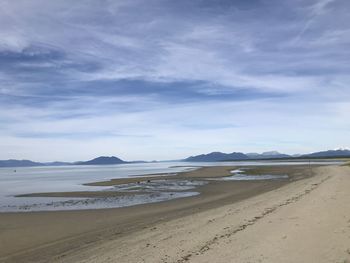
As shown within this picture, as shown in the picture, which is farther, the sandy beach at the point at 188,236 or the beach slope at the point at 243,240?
the sandy beach at the point at 188,236

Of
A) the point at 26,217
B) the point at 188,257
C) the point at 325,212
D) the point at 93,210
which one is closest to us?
the point at 188,257

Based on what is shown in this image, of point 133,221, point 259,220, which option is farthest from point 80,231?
point 259,220

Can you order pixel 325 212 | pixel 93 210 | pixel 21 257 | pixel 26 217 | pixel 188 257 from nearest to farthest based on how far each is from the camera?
pixel 188 257
pixel 21 257
pixel 325 212
pixel 26 217
pixel 93 210

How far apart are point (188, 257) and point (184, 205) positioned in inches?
556

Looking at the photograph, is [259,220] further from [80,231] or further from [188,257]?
[80,231]

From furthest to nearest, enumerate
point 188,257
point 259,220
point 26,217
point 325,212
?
point 26,217 → point 325,212 → point 259,220 → point 188,257

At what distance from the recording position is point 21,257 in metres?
12.1

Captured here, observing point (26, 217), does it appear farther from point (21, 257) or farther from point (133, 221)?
point (21, 257)

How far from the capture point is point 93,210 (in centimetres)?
2262

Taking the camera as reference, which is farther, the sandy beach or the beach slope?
the sandy beach

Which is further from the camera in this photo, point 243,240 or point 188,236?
point 188,236

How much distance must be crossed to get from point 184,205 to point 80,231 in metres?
9.08

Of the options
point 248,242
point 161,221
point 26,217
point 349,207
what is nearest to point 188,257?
point 248,242

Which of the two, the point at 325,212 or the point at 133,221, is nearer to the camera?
the point at 325,212
